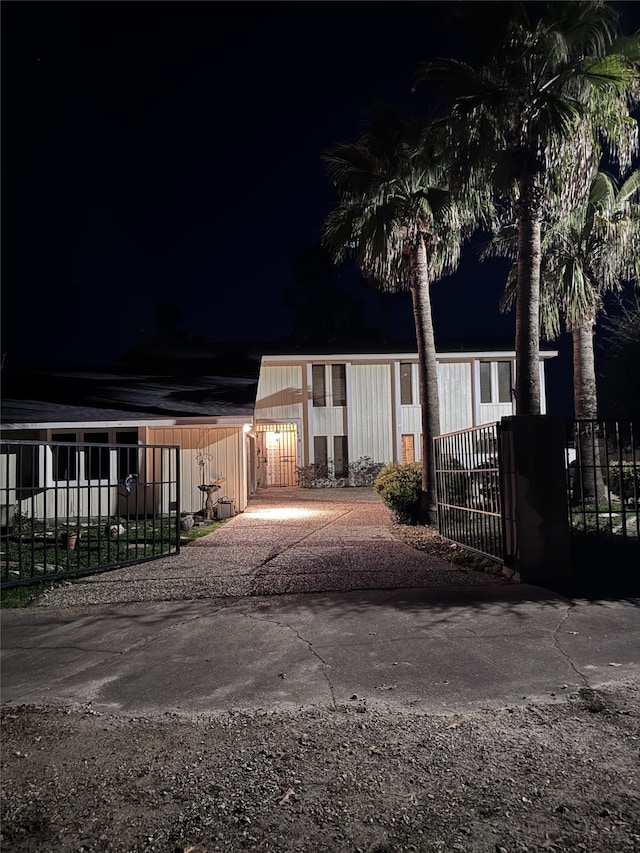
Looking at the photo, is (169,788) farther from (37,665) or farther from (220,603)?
(220,603)

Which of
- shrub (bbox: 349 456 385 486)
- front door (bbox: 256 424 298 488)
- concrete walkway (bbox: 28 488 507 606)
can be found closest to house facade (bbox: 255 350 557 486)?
shrub (bbox: 349 456 385 486)

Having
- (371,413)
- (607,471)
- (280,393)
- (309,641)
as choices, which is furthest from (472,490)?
(280,393)

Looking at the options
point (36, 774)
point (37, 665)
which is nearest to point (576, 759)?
point (36, 774)

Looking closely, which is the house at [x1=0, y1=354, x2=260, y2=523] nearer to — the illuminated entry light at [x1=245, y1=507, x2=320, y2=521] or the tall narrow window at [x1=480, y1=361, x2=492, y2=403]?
the illuminated entry light at [x1=245, y1=507, x2=320, y2=521]

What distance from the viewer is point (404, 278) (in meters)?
14.3

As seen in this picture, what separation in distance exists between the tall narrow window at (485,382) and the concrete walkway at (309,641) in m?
17.9

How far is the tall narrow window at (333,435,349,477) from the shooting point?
25031 millimetres

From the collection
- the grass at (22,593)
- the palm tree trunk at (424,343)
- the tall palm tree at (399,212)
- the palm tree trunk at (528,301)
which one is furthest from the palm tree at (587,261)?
the grass at (22,593)

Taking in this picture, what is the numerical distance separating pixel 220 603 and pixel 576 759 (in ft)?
13.7

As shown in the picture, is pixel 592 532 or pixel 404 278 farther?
pixel 404 278

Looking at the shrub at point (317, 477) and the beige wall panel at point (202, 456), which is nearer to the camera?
the beige wall panel at point (202, 456)

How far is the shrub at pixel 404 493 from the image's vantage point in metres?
12.8

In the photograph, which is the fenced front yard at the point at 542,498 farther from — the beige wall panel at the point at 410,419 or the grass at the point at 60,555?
the beige wall panel at the point at 410,419

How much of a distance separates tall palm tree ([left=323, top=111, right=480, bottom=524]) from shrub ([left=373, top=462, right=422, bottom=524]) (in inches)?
9.6
